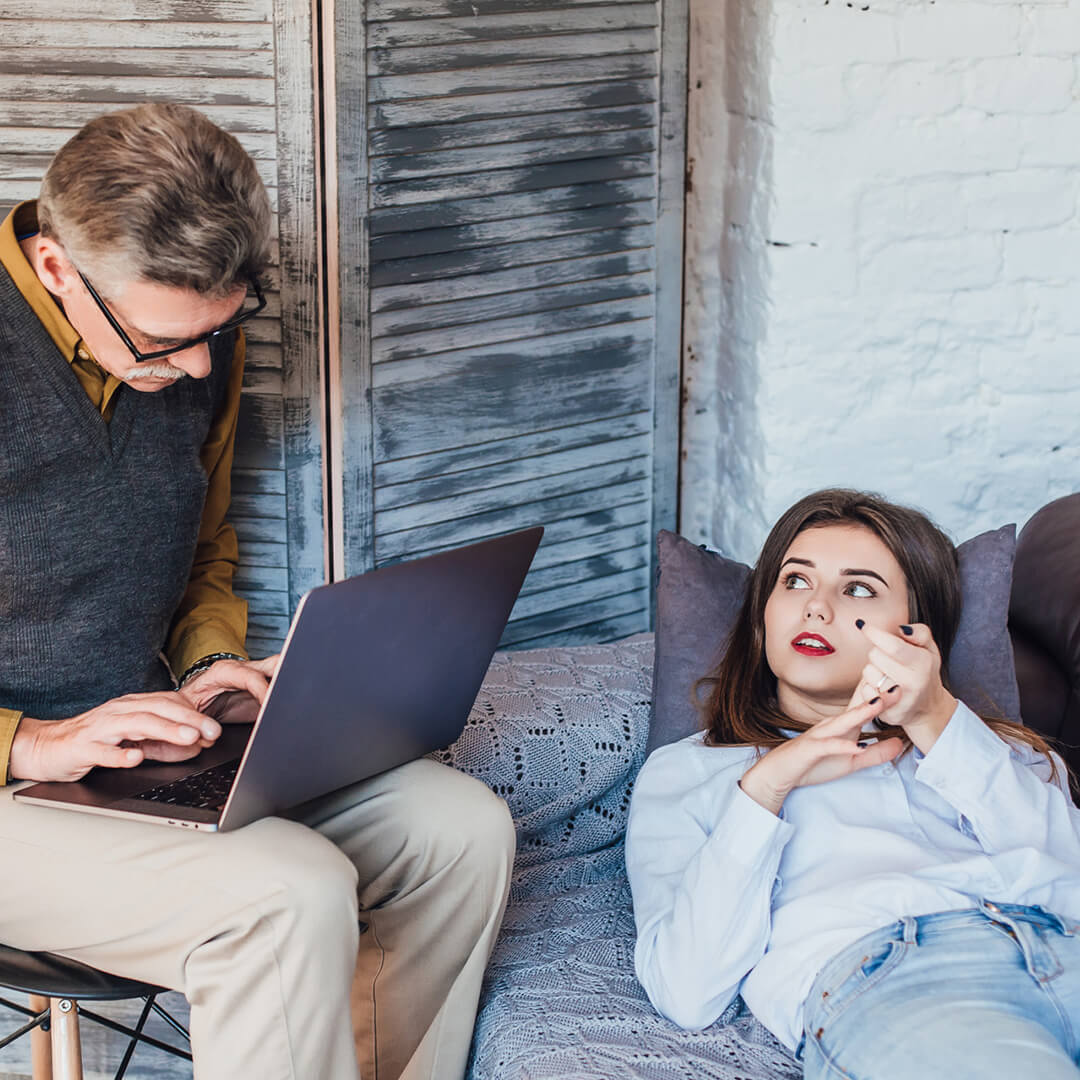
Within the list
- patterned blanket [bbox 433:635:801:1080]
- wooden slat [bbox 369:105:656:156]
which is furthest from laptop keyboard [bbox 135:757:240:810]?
wooden slat [bbox 369:105:656:156]

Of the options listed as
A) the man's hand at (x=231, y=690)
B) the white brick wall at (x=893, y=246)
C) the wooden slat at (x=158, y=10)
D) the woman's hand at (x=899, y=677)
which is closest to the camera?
the woman's hand at (x=899, y=677)

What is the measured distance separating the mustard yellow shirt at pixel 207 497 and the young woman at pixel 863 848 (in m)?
0.61

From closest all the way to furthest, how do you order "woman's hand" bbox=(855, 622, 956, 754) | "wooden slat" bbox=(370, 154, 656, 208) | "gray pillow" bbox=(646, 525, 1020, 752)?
1. "woman's hand" bbox=(855, 622, 956, 754)
2. "gray pillow" bbox=(646, 525, 1020, 752)
3. "wooden slat" bbox=(370, 154, 656, 208)

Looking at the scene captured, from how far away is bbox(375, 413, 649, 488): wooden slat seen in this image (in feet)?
7.82

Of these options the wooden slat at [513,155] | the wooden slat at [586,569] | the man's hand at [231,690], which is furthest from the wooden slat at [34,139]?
the wooden slat at [586,569]

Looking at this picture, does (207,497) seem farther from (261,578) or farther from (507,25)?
(507,25)

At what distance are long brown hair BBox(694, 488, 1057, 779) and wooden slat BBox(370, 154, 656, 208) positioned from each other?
2.79 feet

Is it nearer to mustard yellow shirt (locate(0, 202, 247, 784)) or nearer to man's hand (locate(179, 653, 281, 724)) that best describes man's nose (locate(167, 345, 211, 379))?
mustard yellow shirt (locate(0, 202, 247, 784))

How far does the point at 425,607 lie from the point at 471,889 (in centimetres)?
40

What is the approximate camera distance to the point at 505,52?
91.8 inches

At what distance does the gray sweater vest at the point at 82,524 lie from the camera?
62.9 inches

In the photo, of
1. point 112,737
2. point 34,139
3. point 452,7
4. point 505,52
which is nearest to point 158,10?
point 34,139

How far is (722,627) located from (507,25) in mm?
1100

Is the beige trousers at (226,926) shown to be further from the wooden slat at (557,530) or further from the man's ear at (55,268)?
the wooden slat at (557,530)
